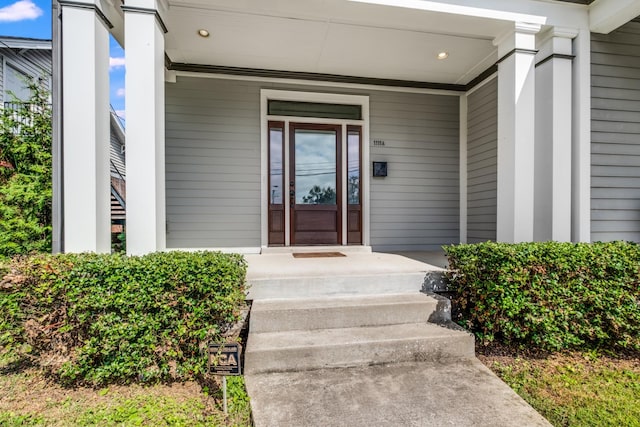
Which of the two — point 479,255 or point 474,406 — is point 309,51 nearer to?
point 479,255

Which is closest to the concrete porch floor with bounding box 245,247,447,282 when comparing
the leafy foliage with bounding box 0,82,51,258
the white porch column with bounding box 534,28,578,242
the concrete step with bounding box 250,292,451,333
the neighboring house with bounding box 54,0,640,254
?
the concrete step with bounding box 250,292,451,333

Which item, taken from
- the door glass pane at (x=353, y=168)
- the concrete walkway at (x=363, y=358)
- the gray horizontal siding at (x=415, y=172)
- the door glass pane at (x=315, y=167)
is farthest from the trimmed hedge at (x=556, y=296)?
the door glass pane at (x=315, y=167)

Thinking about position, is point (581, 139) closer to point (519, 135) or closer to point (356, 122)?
point (519, 135)

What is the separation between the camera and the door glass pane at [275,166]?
5055 millimetres

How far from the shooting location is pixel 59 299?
214cm

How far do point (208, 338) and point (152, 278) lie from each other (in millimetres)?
563

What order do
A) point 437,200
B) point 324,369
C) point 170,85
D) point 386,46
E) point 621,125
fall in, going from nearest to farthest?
point 324,369
point 621,125
point 386,46
point 170,85
point 437,200

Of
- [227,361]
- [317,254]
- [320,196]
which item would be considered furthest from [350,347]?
[320,196]

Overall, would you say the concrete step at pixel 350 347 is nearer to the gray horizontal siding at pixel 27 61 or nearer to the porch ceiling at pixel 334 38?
the porch ceiling at pixel 334 38

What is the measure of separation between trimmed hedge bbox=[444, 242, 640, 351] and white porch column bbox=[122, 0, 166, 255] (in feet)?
9.16

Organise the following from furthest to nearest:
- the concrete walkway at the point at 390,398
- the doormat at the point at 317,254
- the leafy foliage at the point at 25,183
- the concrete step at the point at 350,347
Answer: the doormat at the point at 317,254, the leafy foliage at the point at 25,183, the concrete step at the point at 350,347, the concrete walkway at the point at 390,398

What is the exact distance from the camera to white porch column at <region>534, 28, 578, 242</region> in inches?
136

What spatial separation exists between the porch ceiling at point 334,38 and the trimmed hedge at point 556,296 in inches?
97.9

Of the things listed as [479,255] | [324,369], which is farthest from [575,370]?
[324,369]
